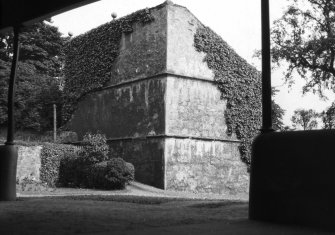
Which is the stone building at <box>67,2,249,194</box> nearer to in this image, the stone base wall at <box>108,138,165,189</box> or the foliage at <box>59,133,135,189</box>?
the stone base wall at <box>108,138,165,189</box>

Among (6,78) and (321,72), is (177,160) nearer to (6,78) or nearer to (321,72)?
(321,72)

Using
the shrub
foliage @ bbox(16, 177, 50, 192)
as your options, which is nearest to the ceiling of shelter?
foliage @ bbox(16, 177, 50, 192)

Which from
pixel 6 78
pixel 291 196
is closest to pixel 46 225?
pixel 291 196

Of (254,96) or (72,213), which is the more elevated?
(254,96)

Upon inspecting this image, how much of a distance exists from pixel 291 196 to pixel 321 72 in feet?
68.5

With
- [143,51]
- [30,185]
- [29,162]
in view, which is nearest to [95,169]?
[30,185]

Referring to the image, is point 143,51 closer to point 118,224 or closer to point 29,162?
point 29,162

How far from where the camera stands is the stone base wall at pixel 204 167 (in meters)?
19.3

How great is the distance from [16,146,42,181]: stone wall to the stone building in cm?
375

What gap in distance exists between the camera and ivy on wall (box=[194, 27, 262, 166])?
21266 millimetres

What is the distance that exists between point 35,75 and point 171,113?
17685mm

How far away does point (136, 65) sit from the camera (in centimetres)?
2114

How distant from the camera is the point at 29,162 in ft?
62.9

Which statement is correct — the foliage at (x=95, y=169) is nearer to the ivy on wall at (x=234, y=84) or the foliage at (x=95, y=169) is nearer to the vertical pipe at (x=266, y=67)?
the ivy on wall at (x=234, y=84)
